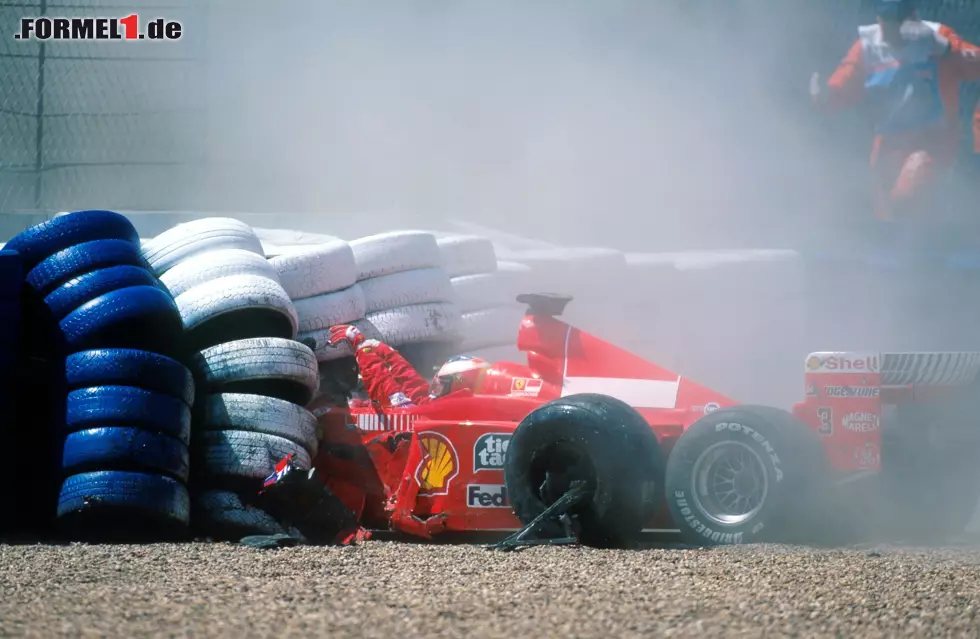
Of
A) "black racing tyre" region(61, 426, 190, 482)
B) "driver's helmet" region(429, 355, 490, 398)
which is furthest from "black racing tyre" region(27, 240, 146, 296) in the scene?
"driver's helmet" region(429, 355, 490, 398)

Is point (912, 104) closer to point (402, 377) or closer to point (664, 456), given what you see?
point (402, 377)

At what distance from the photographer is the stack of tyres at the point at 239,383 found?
581 cm

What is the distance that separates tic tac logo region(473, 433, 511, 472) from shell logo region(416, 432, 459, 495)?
0.10 m

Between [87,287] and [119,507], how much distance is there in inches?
42.6

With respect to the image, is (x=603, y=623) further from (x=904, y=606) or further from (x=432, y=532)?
(x=432, y=532)

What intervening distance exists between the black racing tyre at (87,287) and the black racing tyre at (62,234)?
1.00 ft

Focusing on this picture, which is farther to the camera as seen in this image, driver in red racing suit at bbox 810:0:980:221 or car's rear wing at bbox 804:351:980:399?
driver in red racing suit at bbox 810:0:980:221

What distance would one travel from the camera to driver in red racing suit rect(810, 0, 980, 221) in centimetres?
1129

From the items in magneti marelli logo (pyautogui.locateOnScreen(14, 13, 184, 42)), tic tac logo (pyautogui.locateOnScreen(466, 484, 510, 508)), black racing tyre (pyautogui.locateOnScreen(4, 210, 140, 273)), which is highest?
magneti marelli logo (pyautogui.locateOnScreen(14, 13, 184, 42))

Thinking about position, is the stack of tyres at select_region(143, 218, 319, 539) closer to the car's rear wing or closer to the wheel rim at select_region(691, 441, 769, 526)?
the wheel rim at select_region(691, 441, 769, 526)

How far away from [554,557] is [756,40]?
28.6 ft

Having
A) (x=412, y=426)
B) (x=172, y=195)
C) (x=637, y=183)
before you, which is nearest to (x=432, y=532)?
(x=412, y=426)

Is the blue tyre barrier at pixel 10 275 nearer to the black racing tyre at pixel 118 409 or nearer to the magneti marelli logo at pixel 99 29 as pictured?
the black racing tyre at pixel 118 409

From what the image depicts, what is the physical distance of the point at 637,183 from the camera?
1261cm
